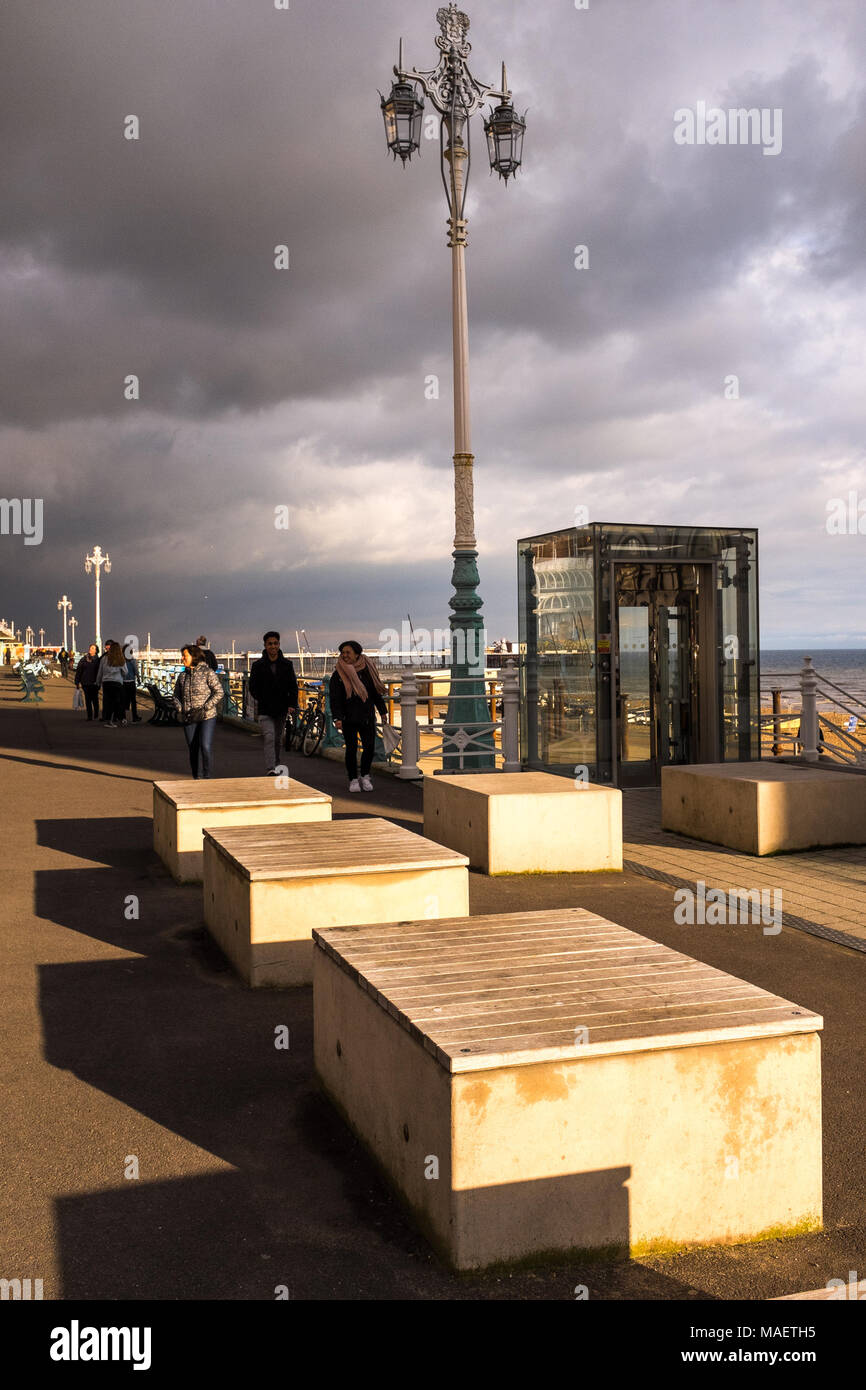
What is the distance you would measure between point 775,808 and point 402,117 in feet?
36.9

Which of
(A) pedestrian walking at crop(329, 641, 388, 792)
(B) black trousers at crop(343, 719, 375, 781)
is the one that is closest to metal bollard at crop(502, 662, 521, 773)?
(A) pedestrian walking at crop(329, 641, 388, 792)

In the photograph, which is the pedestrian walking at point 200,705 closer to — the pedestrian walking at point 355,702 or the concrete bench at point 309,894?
the pedestrian walking at point 355,702

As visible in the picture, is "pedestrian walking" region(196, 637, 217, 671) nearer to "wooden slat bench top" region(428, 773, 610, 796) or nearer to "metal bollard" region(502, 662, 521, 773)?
"metal bollard" region(502, 662, 521, 773)

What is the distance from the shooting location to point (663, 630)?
15.1m

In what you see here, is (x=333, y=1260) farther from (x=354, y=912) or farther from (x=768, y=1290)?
(x=354, y=912)

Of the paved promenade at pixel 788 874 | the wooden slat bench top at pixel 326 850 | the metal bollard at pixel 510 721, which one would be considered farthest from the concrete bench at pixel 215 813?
the metal bollard at pixel 510 721

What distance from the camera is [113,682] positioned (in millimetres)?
27766

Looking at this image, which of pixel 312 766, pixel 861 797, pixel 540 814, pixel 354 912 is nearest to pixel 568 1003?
pixel 354 912

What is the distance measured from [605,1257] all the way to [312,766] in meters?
14.7

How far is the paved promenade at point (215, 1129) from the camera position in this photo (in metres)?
3.28

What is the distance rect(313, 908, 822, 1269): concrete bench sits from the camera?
3262 mm

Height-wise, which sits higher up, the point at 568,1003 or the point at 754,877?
the point at 568,1003

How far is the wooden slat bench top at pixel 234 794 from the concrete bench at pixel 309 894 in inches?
80.4
